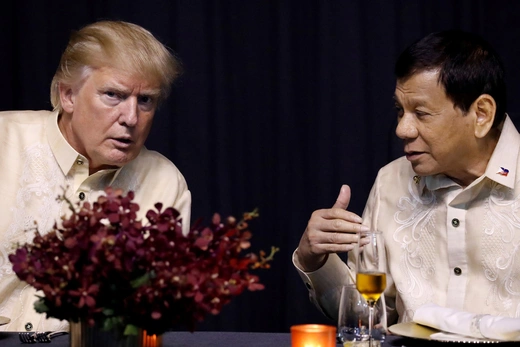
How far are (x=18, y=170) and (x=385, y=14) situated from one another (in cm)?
172

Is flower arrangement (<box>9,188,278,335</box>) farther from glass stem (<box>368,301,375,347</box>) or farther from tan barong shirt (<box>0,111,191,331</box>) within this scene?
tan barong shirt (<box>0,111,191,331</box>)

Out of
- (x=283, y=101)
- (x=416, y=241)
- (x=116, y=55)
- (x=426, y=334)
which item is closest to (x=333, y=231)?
(x=416, y=241)

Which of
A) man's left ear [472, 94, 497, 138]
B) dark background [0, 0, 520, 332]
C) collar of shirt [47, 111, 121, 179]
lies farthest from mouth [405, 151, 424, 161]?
dark background [0, 0, 520, 332]

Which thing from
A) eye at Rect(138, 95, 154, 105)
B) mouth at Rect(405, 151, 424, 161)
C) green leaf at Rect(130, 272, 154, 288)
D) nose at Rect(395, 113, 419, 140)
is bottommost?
green leaf at Rect(130, 272, 154, 288)

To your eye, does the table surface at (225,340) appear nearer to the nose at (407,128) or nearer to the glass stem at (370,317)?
the glass stem at (370,317)

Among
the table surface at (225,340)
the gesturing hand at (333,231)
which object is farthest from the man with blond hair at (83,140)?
the table surface at (225,340)

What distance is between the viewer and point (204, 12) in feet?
11.4

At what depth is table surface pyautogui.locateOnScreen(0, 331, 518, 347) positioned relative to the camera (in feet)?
5.36

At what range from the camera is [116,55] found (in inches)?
88.7

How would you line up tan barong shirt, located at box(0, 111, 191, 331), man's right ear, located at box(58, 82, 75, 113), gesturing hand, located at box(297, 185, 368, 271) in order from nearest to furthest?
gesturing hand, located at box(297, 185, 368, 271) < tan barong shirt, located at box(0, 111, 191, 331) < man's right ear, located at box(58, 82, 75, 113)

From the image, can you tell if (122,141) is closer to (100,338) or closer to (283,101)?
(100,338)

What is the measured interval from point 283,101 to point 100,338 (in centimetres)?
217

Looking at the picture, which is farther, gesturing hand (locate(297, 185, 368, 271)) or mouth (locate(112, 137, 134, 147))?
mouth (locate(112, 137, 134, 147))

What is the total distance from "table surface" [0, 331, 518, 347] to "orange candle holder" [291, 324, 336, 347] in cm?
13
